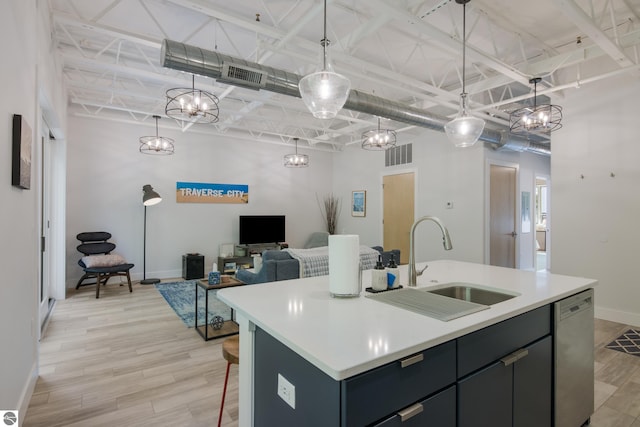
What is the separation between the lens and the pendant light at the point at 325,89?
84.6 inches

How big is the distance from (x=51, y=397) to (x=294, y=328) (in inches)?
93.5

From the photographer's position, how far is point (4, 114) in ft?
5.76

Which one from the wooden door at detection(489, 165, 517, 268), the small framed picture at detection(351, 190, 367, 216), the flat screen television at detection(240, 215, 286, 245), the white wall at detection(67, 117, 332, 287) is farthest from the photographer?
the small framed picture at detection(351, 190, 367, 216)

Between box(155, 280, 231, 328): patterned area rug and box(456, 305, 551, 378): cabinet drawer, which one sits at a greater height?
box(456, 305, 551, 378): cabinet drawer

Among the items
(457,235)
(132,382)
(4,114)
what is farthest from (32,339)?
(457,235)

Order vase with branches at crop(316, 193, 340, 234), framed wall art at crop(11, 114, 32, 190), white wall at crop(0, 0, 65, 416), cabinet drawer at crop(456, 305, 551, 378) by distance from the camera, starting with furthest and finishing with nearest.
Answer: vase with branches at crop(316, 193, 340, 234)
framed wall art at crop(11, 114, 32, 190)
white wall at crop(0, 0, 65, 416)
cabinet drawer at crop(456, 305, 551, 378)

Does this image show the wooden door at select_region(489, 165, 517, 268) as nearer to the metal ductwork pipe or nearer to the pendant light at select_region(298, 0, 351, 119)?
the metal ductwork pipe

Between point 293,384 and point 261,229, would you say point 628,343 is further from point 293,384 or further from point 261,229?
point 261,229

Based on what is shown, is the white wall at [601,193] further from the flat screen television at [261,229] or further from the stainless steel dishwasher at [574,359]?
the flat screen television at [261,229]

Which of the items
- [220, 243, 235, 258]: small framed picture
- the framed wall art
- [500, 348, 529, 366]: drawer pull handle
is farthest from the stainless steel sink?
[220, 243, 235, 258]: small framed picture

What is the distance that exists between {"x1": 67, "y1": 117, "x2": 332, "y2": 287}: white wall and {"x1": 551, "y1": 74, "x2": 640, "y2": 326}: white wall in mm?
5429

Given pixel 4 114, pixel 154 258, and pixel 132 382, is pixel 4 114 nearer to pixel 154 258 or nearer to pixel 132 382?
pixel 132 382

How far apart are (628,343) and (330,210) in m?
6.24

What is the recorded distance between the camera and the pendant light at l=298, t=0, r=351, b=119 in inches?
84.6
